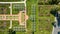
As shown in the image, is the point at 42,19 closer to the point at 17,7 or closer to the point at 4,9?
the point at 17,7

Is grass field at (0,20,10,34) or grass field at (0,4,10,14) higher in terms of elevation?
grass field at (0,4,10,14)

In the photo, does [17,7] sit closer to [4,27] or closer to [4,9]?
[4,9]

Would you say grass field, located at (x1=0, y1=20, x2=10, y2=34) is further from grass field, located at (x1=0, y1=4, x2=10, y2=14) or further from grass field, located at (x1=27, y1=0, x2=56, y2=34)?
grass field, located at (x1=27, y1=0, x2=56, y2=34)

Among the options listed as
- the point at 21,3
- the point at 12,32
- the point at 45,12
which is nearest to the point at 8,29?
the point at 12,32

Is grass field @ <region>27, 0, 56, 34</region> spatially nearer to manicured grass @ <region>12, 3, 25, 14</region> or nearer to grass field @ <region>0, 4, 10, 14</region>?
manicured grass @ <region>12, 3, 25, 14</region>

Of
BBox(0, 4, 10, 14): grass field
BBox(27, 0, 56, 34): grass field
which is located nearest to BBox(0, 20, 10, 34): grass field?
BBox(0, 4, 10, 14): grass field

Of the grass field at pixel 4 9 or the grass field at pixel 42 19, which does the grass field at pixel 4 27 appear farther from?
the grass field at pixel 42 19

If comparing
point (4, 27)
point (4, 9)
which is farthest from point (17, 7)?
point (4, 27)

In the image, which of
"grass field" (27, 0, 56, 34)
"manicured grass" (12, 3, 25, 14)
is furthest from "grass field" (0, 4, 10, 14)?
"grass field" (27, 0, 56, 34)

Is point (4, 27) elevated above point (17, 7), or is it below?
below

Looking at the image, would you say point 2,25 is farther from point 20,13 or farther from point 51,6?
point 51,6

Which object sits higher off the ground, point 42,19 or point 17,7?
point 17,7

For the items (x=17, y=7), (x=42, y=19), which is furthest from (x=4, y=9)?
(x=42, y=19)
